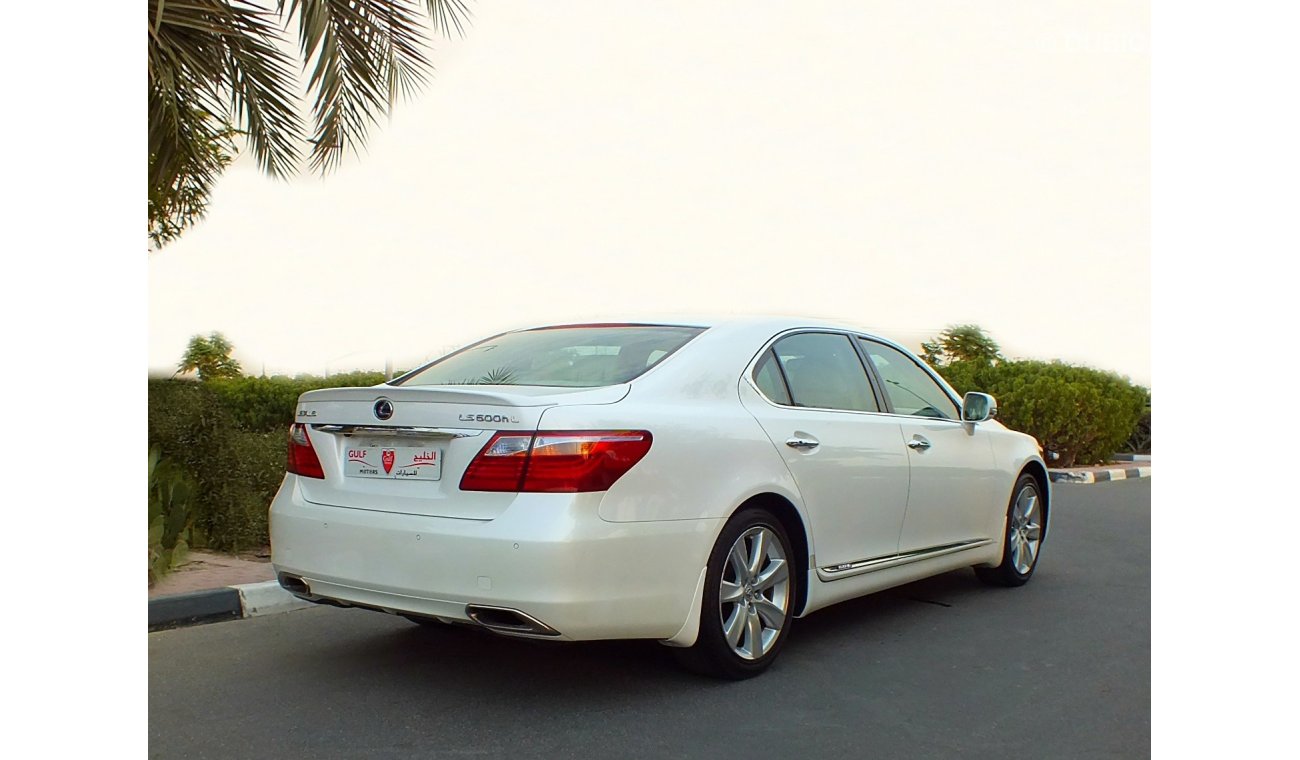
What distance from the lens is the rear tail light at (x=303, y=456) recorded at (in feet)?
14.1

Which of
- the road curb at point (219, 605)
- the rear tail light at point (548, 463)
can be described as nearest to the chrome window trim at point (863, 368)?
the rear tail light at point (548, 463)

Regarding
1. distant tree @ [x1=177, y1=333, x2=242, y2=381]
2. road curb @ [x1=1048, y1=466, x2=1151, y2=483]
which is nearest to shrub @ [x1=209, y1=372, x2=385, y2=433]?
distant tree @ [x1=177, y1=333, x2=242, y2=381]

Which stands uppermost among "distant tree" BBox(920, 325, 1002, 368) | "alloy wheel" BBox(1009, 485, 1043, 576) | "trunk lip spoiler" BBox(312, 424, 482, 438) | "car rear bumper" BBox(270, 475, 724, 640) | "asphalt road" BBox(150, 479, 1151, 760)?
"distant tree" BBox(920, 325, 1002, 368)

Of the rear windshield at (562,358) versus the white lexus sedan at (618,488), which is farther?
the rear windshield at (562,358)

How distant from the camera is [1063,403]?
1536 centimetres

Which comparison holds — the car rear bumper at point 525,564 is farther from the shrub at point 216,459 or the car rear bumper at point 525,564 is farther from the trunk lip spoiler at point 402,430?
the shrub at point 216,459

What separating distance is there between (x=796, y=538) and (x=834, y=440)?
50 cm

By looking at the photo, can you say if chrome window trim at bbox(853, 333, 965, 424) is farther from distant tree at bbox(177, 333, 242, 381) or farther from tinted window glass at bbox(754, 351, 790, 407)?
distant tree at bbox(177, 333, 242, 381)

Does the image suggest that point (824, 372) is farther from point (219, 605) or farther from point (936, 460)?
point (219, 605)

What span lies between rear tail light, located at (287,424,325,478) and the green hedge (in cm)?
1277

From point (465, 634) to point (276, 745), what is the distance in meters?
1.50

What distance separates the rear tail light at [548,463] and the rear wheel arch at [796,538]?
94 cm

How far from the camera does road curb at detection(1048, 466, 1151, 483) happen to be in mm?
14258

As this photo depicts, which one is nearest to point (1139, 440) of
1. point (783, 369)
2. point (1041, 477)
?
point (1041, 477)
